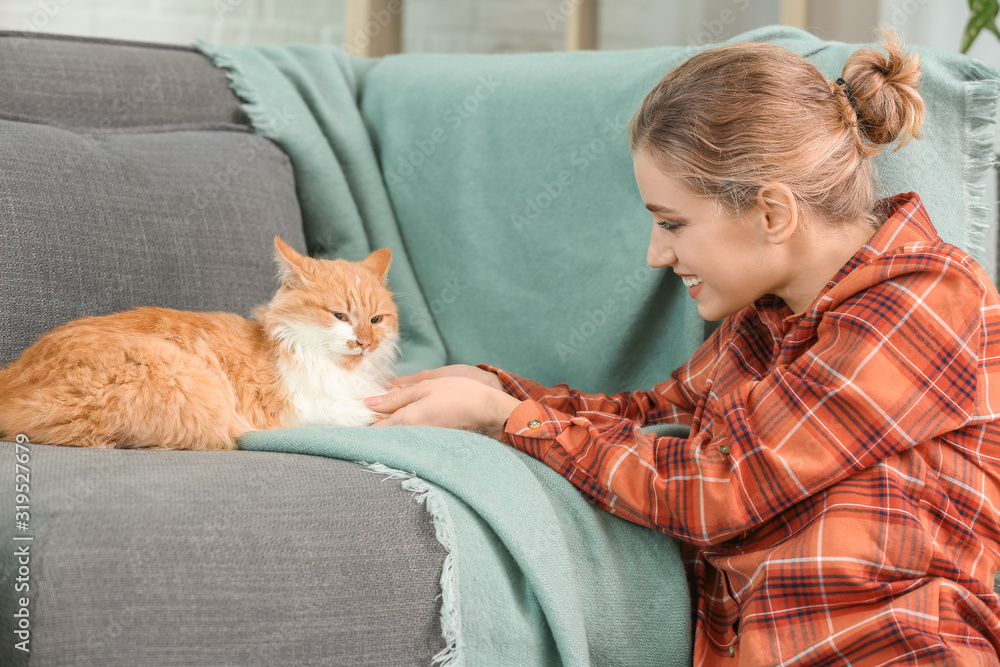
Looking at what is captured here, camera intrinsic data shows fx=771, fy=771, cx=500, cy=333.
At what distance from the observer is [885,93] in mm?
1074

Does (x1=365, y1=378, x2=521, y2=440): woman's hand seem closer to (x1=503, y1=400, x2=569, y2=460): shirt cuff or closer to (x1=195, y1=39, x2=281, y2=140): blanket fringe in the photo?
(x1=503, y1=400, x2=569, y2=460): shirt cuff

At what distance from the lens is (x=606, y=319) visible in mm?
1595

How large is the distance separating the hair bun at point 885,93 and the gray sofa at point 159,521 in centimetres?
82

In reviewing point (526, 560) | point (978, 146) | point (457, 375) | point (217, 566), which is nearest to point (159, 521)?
point (217, 566)

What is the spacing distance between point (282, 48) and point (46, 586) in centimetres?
152

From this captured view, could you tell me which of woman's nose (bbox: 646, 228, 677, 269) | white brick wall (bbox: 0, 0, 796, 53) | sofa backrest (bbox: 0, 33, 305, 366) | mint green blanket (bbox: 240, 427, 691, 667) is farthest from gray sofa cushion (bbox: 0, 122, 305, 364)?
white brick wall (bbox: 0, 0, 796, 53)

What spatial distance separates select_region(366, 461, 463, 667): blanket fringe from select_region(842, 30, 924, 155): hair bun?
771 millimetres

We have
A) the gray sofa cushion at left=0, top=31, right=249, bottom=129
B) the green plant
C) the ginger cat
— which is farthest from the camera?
the green plant

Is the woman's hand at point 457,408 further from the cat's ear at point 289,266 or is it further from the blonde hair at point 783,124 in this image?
the blonde hair at point 783,124

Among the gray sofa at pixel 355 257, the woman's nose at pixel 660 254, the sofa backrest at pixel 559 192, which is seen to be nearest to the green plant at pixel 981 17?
the sofa backrest at pixel 559 192

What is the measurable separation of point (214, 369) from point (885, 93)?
41.3 inches

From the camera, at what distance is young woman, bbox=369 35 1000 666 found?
0.93m

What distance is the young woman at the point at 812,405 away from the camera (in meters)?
0.93

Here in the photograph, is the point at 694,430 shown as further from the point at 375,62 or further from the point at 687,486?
the point at 375,62
